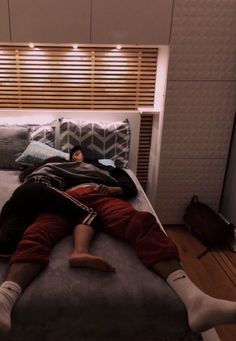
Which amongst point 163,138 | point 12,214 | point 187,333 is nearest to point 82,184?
point 12,214

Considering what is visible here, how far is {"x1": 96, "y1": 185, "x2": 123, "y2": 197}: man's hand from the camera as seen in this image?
1.99 meters

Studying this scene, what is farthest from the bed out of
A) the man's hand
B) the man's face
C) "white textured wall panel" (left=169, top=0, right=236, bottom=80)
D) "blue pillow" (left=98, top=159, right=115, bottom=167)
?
"white textured wall panel" (left=169, top=0, right=236, bottom=80)

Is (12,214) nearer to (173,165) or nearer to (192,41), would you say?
(173,165)

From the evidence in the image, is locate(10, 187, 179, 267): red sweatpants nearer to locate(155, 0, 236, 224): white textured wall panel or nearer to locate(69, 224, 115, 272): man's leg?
locate(69, 224, 115, 272): man's leg

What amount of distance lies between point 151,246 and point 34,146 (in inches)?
59.3

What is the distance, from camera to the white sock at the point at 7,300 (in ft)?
3.77

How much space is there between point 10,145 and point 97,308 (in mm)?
1757

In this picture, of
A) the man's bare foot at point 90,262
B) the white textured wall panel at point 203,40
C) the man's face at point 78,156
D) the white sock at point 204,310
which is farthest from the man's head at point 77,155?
the white sock at point 204,310

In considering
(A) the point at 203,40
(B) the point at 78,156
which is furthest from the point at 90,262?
A: (A) the point at 203,40

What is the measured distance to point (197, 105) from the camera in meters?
2.66

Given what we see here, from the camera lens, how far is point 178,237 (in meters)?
2.84

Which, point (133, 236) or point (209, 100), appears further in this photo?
point (209, 100)

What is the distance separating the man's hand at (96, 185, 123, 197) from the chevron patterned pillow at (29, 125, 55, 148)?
3.11 feet

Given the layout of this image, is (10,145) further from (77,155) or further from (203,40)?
(203,40)
